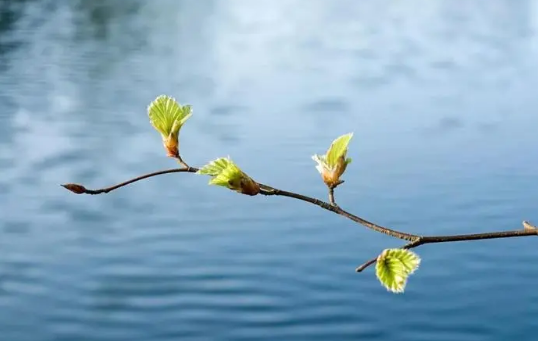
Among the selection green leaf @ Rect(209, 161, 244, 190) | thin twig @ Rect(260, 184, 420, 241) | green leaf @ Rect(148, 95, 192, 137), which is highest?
green leaf @ Rect(148, 95, 192, 137)

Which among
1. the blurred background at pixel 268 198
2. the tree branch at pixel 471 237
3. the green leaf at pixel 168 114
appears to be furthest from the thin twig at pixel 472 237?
the blurred background at pixel 268 198

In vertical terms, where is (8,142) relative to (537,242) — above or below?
above

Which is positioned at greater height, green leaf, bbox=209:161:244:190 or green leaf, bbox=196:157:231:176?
green leaf, bbox=196:157:231:176

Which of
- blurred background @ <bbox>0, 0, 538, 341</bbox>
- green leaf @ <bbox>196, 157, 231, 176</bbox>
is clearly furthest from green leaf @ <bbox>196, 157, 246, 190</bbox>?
blurred background @ <bbox>0, 0, 538, 341</bbox>

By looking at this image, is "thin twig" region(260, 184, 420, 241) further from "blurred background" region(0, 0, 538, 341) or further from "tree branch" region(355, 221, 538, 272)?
"blurred background" region(0, 0, 538, 341)

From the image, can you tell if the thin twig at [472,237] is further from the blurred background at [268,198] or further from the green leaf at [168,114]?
the blurred background at [268,198]

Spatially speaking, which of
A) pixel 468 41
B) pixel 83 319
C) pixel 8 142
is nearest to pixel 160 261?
pixel 83 319

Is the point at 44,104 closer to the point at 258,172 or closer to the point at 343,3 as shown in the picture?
the point at 258,172
